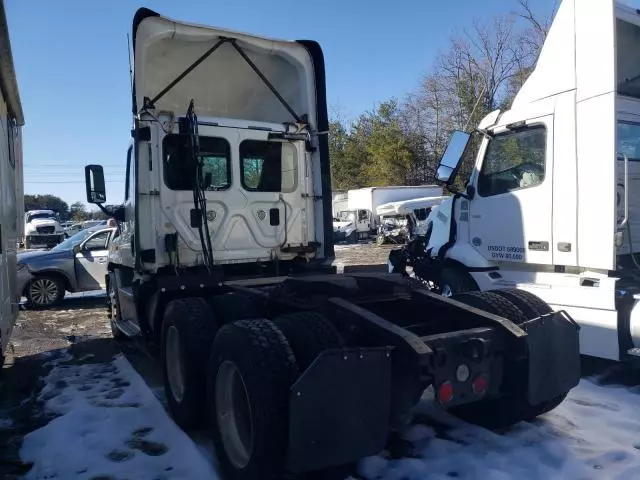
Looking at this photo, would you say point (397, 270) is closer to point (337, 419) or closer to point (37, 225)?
point (337, 419)

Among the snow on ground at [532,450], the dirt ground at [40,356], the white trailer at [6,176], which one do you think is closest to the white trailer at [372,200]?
the dirt ground at [40,356]

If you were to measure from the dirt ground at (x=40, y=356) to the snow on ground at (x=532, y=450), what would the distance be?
101 inches

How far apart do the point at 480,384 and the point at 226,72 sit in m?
5.07

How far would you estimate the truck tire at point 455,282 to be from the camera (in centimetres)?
704

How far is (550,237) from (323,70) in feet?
11.0

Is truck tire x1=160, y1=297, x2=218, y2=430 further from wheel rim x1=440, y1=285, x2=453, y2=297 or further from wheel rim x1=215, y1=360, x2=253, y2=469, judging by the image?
wheel rim x1=440, y1=285, x2=453, y2=297

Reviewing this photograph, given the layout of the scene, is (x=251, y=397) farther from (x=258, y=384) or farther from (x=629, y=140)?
(x=629, y=140)

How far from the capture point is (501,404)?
3883 mm

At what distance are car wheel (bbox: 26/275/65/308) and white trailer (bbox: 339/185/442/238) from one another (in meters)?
24.4

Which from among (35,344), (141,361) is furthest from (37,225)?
(141,361)

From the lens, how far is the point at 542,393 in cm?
364

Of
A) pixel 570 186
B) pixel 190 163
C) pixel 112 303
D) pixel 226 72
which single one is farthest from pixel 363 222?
pixel 190 163

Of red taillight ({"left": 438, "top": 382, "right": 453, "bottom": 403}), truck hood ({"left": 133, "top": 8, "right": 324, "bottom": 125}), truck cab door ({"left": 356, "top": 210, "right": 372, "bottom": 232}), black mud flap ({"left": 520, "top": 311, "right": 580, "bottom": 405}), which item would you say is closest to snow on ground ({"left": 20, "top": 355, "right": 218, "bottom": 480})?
red taillight ({"left": 438, "top": 382, "right": 453, "bottom": 403})

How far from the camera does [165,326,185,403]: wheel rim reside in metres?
4.48
